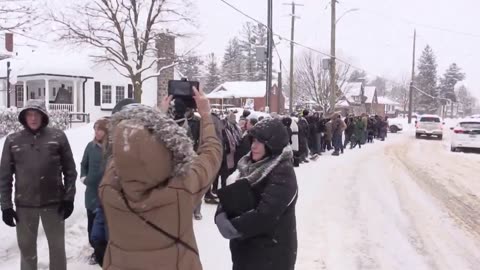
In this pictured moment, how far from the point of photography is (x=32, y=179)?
4.54 m

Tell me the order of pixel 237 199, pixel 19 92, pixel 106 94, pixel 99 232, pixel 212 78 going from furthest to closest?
1. pixel 212 78
2. pixel 19 92
3. pixel 106 94
4. pixel 99 232
5. pixel 237 199

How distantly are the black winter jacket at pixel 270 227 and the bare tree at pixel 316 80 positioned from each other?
136 feet

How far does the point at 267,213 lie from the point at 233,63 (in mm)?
90860

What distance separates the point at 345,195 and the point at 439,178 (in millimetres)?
4406

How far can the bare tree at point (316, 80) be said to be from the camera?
46.5 meters

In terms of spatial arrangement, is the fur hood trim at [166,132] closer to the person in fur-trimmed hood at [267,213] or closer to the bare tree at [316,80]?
the person in fur-trimmed hood at [267,213]

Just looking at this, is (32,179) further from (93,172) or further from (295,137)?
(295,137)

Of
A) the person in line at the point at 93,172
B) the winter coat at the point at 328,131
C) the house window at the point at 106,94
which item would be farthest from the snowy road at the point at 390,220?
the house window at the point at 106,94

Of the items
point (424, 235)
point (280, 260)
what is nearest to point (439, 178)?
point (424, 235)

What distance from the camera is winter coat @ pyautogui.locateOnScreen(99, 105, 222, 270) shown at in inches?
89.7

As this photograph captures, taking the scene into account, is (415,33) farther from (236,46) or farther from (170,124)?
(170,124)

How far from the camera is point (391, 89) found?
456 ft

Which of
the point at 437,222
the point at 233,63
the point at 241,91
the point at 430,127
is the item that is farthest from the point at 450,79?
the point at 437,222

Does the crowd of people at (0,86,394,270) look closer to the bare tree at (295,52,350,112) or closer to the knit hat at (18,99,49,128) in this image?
the knit hat at (18,99,49,128)
